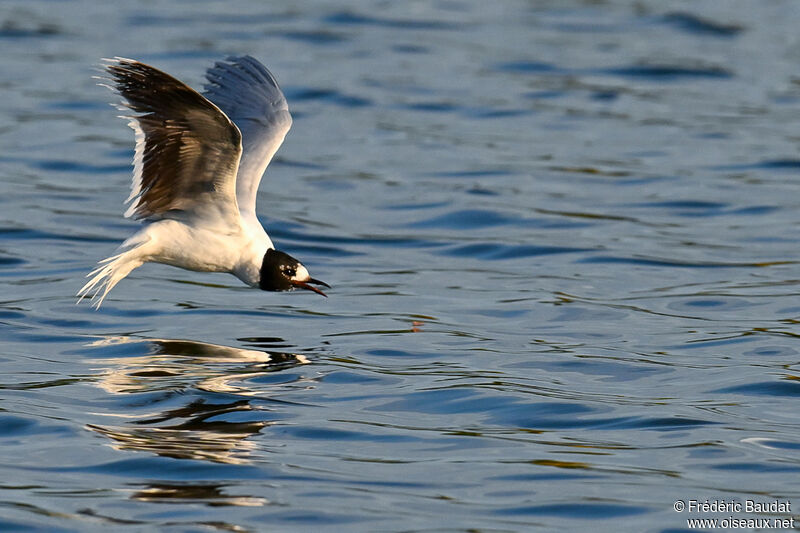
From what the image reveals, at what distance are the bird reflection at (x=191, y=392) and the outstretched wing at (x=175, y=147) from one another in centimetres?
82

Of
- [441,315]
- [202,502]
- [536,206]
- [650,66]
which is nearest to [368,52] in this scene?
[650,66]

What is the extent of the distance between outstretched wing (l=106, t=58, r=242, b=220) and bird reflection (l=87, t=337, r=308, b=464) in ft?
2.70

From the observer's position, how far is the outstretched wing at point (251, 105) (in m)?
9.56

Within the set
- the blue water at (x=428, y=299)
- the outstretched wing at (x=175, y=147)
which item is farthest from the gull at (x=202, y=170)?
the blue water at (x=428, y=299)

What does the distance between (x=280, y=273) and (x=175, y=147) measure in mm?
1376

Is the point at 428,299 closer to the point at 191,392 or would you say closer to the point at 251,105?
the point at 251,105

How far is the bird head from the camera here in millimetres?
8977

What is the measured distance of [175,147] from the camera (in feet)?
26.1

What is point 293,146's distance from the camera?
15039mm

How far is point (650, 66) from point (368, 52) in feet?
12.4

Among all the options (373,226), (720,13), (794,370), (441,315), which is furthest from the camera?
(720,13)

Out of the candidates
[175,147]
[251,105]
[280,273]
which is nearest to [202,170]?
[175,147]

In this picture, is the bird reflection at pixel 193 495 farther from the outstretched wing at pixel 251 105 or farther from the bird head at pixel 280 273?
the outstretched wing at pixel 251 105

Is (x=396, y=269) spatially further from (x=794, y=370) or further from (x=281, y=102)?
(x=794, y=370)
